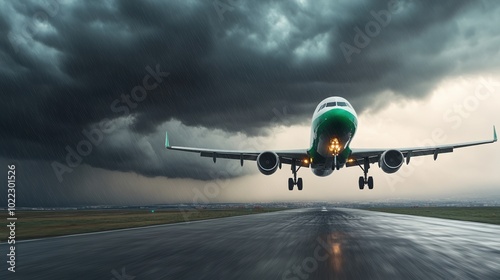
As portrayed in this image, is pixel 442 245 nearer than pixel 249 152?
Yes

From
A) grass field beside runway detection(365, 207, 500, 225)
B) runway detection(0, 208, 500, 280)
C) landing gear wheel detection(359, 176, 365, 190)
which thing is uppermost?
landing gear wheel detection(359, 176, 365, 190)

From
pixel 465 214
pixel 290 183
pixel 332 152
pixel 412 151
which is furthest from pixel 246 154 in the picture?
pixel 465 214

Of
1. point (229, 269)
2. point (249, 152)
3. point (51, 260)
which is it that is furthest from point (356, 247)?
point (249, 152)

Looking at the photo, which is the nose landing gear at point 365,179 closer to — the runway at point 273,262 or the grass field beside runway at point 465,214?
the grass field beside runway at point 465,214

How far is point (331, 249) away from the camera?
11.9 meters

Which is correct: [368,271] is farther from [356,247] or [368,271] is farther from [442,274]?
[356,247]

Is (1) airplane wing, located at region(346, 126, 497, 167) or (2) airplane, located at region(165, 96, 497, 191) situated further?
(1) airplane wing, located at region(346, 126, 497, 167)

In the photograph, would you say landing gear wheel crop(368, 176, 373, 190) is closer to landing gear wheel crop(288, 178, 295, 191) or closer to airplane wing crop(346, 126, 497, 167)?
airplane wing crop(346, 126, 497, 167)

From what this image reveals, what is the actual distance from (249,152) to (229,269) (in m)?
26.1

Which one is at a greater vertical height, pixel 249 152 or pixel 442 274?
pixel 249 152

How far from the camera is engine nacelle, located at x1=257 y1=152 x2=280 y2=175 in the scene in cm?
2981

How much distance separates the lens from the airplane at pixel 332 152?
24.4 m

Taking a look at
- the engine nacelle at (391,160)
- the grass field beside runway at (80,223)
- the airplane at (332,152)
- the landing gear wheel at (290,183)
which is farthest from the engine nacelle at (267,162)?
the grass field beside runway at (80,223)

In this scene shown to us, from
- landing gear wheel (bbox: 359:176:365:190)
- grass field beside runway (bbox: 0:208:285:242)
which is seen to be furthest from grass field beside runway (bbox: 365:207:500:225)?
grass field beside runway (bbox: 0:208:285:242)
